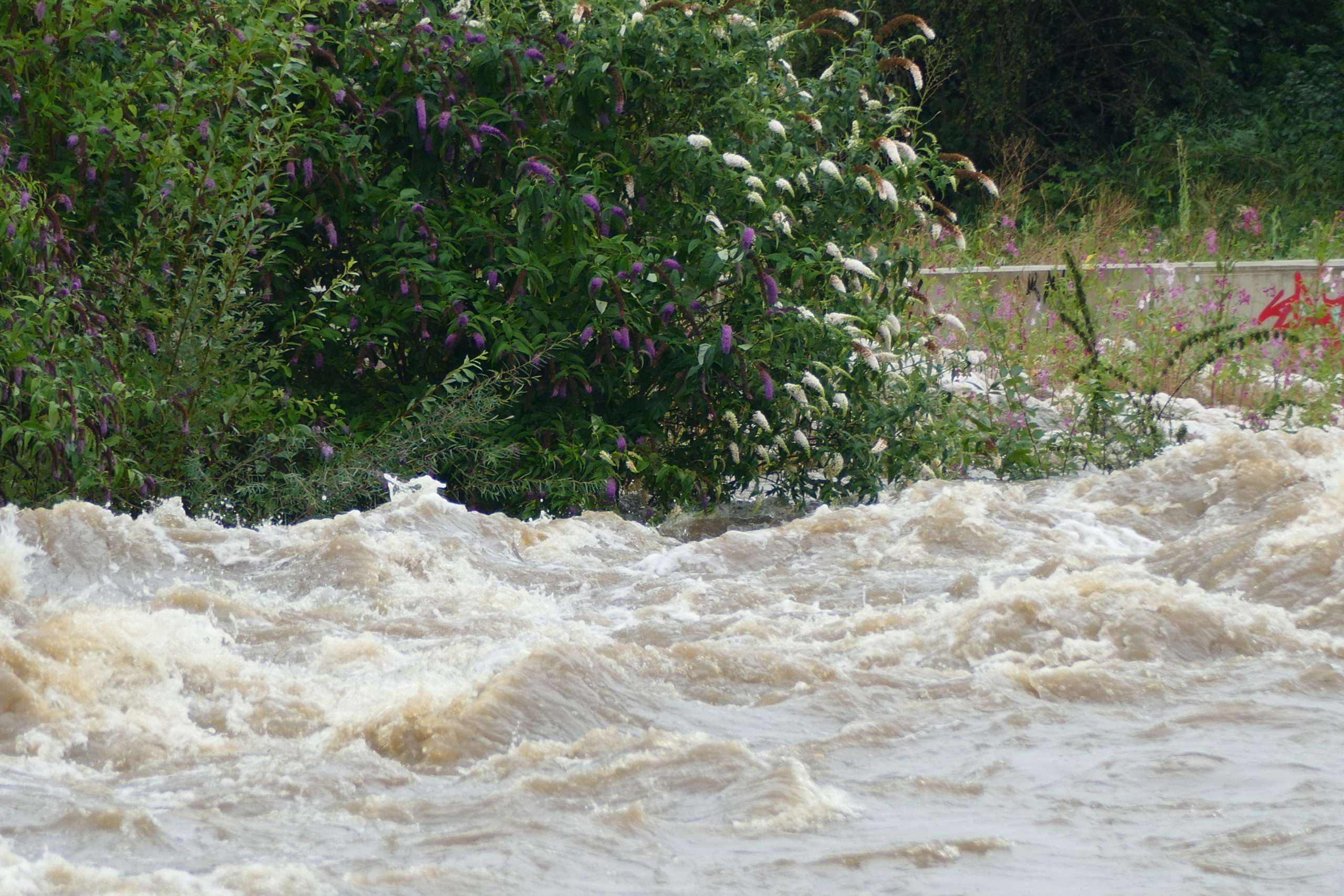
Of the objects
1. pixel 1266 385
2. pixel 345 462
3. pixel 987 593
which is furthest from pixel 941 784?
pixel 1266 385

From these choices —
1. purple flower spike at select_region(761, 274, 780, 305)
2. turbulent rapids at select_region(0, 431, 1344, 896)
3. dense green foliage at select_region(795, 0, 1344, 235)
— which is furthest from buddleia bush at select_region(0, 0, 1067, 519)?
dense green foliage at select_region(795, 0, 1344, 235)

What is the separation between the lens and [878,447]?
5961 mm

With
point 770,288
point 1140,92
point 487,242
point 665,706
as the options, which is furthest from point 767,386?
point 1140,92

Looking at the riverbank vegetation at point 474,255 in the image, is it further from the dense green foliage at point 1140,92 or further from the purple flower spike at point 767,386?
the dense green foliage at point 1140,92

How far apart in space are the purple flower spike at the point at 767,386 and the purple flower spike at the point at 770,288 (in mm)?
273

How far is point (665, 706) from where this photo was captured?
11.3ft

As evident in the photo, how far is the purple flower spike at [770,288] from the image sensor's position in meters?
5.71

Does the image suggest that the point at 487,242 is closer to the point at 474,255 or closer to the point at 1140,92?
the point at 474,255

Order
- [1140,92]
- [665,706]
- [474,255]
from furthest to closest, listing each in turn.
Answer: [1140,92] → [474,255] → [665,706]

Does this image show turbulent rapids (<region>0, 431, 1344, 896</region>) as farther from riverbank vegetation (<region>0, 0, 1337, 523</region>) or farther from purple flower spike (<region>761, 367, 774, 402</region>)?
purple flower spike (<region>761, 367, 774, 402</region>)

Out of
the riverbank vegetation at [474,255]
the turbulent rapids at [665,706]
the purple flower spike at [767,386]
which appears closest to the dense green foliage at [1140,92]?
the riverbank vegetation at [474,255]

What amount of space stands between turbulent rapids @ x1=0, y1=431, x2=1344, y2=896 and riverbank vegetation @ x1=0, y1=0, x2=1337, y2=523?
1.67 ft

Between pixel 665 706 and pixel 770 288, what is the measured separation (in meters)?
2.62

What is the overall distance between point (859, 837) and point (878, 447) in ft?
11.2
